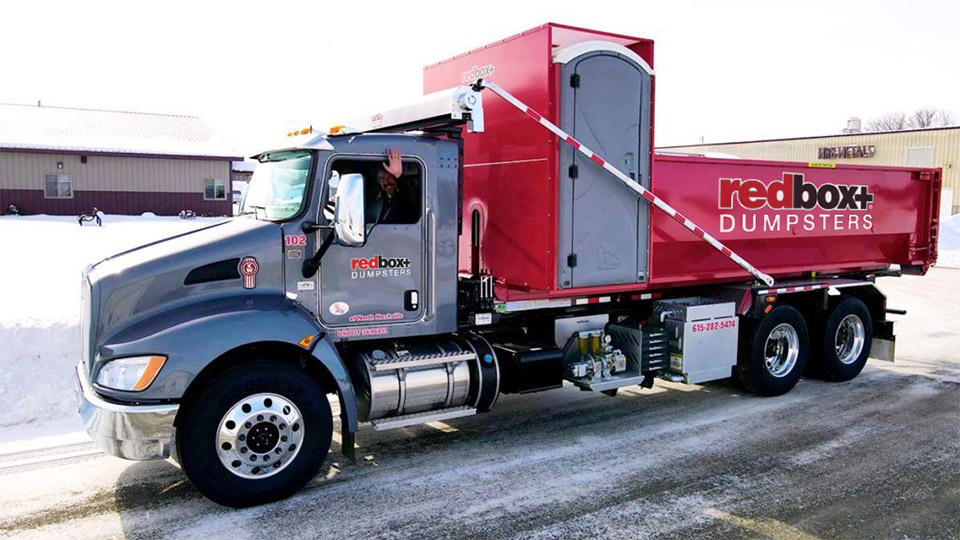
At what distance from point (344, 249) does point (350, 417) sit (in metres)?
1.32

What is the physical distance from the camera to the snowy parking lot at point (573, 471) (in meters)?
5.30

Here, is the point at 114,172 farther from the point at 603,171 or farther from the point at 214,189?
the point at 603,171

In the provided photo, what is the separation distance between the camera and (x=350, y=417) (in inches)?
234

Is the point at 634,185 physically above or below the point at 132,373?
above

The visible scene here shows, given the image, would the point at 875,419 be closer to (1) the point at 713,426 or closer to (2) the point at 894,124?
(1) the point at 713,426

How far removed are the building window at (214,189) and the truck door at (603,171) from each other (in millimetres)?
38204

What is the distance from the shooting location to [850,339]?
9820 mm

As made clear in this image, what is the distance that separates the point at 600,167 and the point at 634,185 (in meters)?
0.38

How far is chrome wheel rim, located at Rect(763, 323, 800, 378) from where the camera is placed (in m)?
8.98

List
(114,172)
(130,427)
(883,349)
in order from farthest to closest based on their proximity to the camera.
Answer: (114,172) < (883,349) < (130,427)

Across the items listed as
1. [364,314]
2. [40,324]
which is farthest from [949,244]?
[40,324]

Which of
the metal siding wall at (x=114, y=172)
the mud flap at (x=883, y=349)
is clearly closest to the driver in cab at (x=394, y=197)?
the mud flap at (x=883, y=349)

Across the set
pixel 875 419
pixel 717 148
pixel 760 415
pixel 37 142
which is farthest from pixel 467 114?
pixel 717 148

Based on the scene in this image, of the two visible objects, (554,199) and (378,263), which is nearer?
(378,263)
